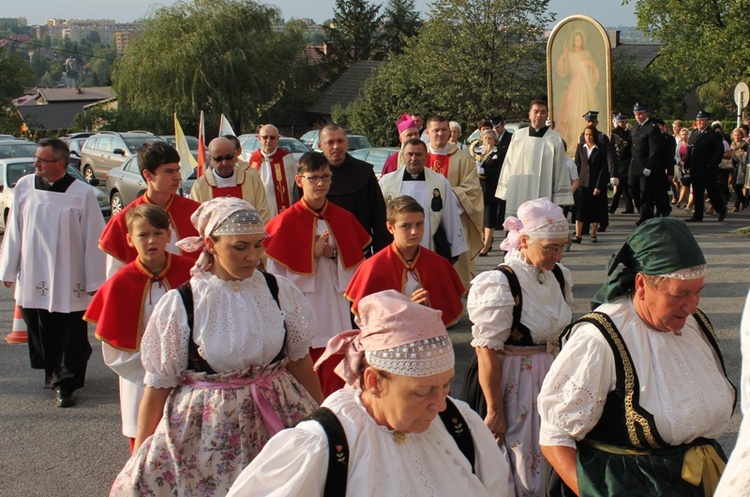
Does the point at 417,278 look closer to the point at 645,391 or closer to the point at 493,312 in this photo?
the point at 493,312

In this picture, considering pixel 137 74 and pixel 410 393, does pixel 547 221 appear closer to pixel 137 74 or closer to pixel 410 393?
pixel 410 393

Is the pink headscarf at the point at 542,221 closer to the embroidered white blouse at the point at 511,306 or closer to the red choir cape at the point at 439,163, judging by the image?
the embroidered white blouse at the point at 511,306

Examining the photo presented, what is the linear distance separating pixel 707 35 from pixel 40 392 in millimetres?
29965

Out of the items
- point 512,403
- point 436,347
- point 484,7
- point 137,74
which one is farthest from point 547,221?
point 137,74

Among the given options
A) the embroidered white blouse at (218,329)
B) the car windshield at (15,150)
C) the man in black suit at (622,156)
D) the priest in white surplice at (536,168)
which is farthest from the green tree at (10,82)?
the embroidered white blouse at (218,329)

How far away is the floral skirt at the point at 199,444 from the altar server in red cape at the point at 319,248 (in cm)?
251

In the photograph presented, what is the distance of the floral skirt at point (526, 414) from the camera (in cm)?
435

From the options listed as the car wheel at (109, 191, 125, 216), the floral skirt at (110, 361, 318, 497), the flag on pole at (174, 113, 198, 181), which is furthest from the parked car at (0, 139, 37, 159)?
the floral skirt at (110, 361, 318, 497)

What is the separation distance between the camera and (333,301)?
645cm

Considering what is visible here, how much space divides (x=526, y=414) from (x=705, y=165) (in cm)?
1236

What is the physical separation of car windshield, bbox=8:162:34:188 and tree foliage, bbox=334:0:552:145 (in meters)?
17.1

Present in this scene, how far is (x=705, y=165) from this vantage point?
1547cm

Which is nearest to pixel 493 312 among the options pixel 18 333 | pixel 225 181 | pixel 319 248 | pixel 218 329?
pixel 218 329

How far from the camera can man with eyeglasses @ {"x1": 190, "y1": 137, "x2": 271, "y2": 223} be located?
779 cm
